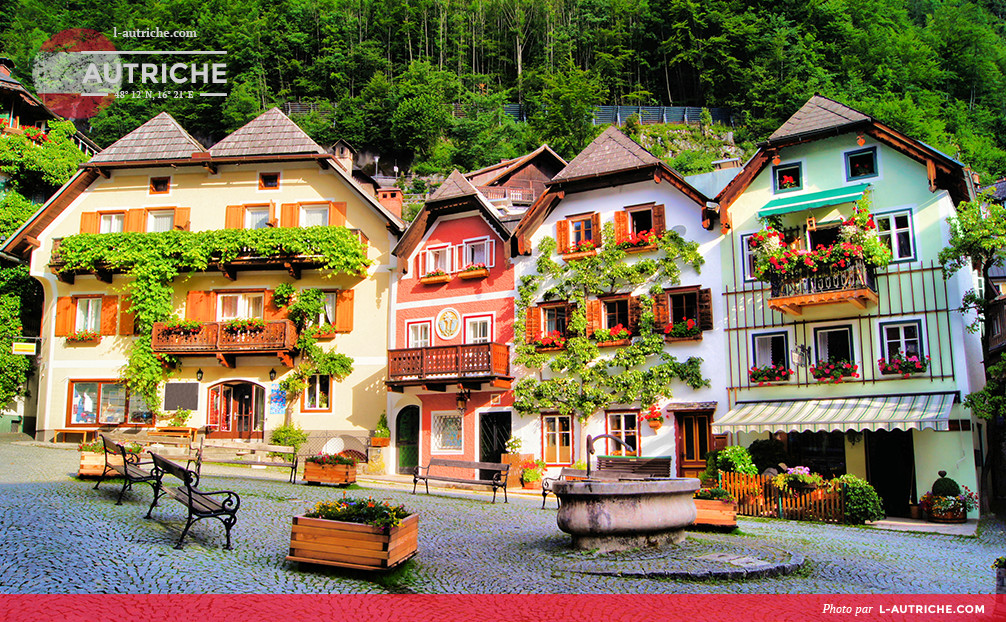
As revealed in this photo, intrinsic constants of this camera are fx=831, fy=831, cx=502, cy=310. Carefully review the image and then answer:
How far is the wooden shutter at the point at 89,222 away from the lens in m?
32.1

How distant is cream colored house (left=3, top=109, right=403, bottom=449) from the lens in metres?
30.0

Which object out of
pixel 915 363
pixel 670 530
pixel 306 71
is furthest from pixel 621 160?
pixel 306 71

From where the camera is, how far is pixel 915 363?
21500mm

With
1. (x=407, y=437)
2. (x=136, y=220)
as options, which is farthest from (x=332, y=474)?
(x=136, y=220)

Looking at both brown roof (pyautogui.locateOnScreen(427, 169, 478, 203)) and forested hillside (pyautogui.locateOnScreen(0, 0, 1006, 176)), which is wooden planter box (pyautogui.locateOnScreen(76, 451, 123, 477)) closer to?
brown roof (pyautogui.locateOnScreen(427, 169, 478, 203))

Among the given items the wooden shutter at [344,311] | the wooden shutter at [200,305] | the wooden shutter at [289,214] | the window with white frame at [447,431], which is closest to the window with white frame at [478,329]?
the window with white frame at [447,431]

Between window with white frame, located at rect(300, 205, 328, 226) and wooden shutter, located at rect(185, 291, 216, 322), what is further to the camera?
window with white frame, located at rect(300, 205, 328, 226)

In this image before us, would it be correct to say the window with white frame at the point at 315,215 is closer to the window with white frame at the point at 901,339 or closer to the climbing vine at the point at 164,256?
the climbing vine at the point at 164,256

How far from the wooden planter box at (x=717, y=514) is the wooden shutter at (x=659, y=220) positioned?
472 inches

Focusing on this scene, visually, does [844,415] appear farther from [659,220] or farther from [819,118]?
[819,118]

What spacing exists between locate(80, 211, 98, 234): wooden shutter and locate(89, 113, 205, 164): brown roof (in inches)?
79.8

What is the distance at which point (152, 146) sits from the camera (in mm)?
32812

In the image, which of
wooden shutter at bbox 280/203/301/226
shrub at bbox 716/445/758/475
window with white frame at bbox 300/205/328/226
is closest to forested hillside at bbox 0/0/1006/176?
window with white frame at bbox 300/205/328/226

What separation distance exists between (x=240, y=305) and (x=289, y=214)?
3.89 metres
